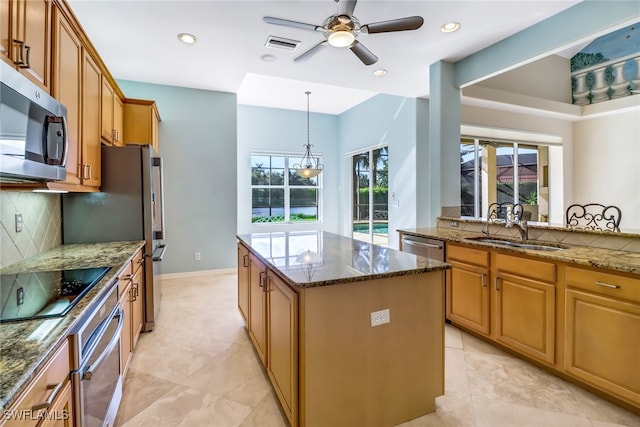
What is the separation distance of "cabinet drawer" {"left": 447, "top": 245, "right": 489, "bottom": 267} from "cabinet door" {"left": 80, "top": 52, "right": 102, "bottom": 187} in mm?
3080

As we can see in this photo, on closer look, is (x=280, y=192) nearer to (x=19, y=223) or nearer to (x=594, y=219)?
(x=19, y=223)

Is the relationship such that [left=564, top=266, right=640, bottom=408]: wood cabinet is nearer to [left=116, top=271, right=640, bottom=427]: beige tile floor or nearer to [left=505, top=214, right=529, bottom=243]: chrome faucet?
[left=116, top=271, right=640, bottom=427]: beige tile floor

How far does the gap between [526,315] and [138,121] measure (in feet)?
14.9

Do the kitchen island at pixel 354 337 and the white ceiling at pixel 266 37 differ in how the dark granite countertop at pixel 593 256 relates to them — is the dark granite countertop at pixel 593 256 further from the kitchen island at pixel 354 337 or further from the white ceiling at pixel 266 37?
the white ceiling at pixel 266 37

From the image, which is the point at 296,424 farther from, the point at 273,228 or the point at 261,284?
the point at 273,228

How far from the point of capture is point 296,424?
158cm

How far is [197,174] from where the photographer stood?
4.88 m

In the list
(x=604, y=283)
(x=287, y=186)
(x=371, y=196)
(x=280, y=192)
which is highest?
(x=287, y=186)

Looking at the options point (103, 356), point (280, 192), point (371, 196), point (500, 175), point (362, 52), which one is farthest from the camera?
point (280, 192)

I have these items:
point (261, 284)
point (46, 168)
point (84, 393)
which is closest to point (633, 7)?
point (261, 284)

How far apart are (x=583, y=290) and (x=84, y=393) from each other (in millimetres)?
2712

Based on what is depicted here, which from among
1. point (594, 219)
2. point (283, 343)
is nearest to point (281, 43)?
point (283, 343)

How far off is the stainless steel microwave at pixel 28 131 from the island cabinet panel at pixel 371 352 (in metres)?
1.31

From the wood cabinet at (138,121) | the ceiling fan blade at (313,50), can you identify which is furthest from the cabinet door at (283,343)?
the wood cabinet at (138,121)
